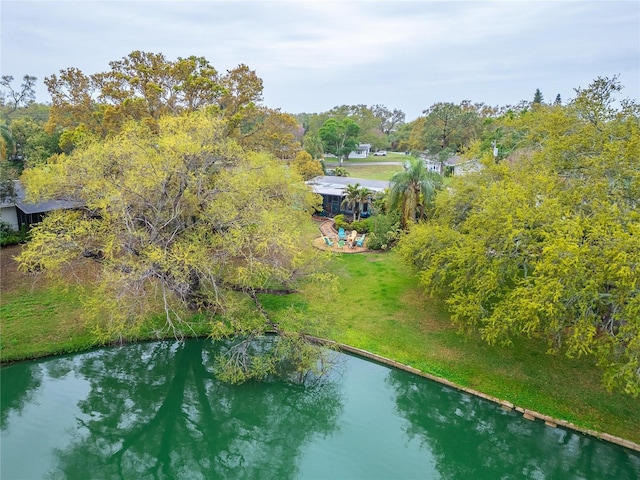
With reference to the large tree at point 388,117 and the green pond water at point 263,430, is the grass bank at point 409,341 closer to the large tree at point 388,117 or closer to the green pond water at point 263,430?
the green pond water at point 263,430

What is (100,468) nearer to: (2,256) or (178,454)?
(178,454)

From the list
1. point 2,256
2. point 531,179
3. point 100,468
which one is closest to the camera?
point 100,468

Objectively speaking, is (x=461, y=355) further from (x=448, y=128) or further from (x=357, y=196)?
(x=448, y=128)

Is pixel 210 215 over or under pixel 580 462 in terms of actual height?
over

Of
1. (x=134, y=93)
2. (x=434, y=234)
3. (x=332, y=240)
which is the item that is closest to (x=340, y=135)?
(x=332, y=240)

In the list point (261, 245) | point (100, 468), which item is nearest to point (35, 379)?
point (100, 468)

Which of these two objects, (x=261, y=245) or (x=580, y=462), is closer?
(x=580, y=462)

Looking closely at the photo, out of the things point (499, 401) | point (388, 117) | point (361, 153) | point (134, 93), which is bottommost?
point (499, 401)
